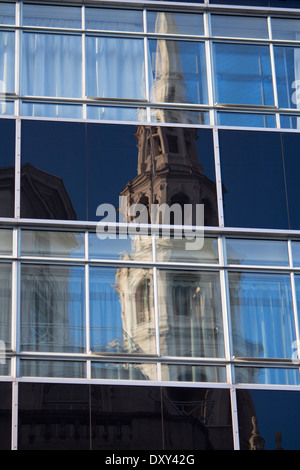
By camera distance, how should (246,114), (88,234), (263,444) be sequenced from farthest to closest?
1. (246,114)
2. (88,234)
3. (263,444)

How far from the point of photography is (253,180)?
18.5 metres

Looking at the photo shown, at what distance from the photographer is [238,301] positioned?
1791 cm

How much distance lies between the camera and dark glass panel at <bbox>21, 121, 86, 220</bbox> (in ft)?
58.4

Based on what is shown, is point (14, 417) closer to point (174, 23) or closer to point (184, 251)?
point (184, 251)

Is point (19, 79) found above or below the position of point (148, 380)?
above

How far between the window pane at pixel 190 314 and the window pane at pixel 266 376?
0.50 meters

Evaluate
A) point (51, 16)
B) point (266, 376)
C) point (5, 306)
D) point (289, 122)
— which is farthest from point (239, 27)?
point (5, 306)

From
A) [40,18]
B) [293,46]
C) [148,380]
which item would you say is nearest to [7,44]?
[40,18]

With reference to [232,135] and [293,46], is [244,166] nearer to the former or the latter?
[232,135]

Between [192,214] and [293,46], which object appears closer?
[192,214]

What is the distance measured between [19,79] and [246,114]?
4.29 meters

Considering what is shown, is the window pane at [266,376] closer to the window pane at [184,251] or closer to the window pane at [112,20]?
the window pane at [184,251]

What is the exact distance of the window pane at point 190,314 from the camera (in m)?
17.4

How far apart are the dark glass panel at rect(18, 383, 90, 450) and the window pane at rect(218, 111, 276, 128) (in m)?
5.80
